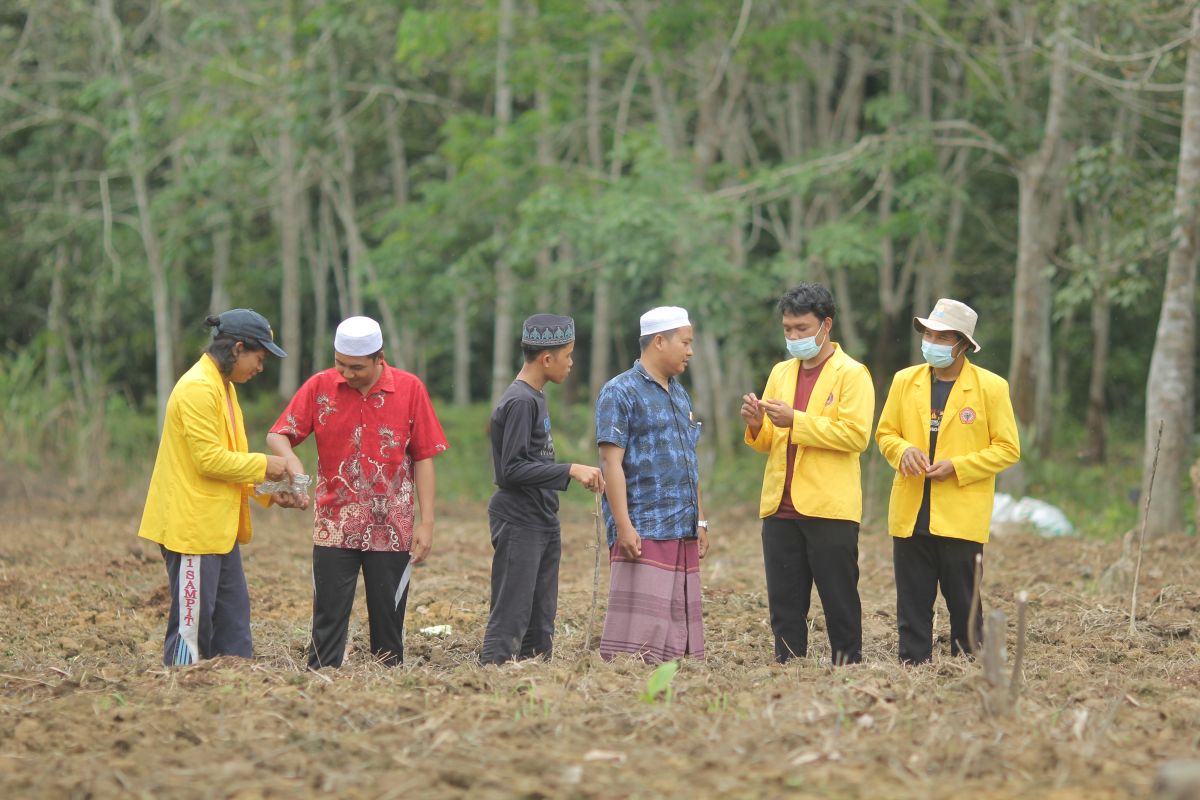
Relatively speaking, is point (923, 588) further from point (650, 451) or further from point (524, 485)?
point (524, 485)

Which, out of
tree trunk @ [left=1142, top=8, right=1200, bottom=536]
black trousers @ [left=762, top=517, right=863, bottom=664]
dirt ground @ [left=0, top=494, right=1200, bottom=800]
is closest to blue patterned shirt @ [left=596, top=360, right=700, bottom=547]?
black trousers @ [left=762, top=517, right=863, bottom=664]

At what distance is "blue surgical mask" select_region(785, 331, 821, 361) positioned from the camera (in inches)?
232

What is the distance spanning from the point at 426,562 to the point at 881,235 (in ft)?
22.7

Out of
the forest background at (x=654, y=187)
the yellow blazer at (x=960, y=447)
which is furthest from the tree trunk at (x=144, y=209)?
the yellow blazer at (x=960, y=447)

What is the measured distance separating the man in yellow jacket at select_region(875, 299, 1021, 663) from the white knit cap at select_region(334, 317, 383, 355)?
2.33 metres

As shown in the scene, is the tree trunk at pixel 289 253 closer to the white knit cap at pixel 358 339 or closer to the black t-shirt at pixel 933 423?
the white knit cap at pixel 358 339

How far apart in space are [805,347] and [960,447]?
0.84 meters

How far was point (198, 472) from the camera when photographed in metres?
5.80

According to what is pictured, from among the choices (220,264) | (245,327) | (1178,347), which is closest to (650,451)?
(245,327)

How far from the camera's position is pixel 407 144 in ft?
79.4

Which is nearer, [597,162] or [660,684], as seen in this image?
[660,684]

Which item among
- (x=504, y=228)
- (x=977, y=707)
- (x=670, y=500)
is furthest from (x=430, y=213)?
(x=977, y=707)

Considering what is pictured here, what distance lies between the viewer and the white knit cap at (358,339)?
5.69m

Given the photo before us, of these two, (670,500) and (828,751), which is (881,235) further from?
(828,751)
